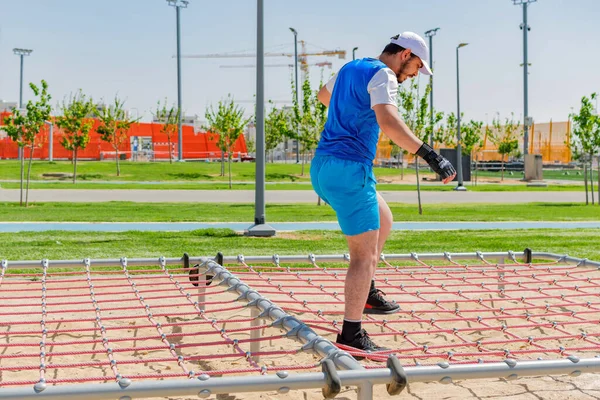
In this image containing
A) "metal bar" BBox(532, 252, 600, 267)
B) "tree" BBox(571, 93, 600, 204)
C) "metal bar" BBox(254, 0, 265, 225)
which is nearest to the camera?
"metal bar" BBox(532, 252, 600, 267)

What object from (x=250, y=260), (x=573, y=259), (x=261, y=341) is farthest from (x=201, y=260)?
(x=573, y=259)

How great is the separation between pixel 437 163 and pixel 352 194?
0.51 metres

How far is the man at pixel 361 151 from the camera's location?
13.1 ft

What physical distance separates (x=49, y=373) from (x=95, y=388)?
6.11 ft

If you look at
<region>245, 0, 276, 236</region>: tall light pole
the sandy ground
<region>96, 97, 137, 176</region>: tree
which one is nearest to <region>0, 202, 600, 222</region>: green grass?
<region>245, 0, 276, 236</region>: tall light pole

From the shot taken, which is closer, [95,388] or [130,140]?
[95,388]

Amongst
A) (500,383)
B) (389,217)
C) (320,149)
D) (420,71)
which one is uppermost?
(420,71)

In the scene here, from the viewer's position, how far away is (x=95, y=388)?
113 inches

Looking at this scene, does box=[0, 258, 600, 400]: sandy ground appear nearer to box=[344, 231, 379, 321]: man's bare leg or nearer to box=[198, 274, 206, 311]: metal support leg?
box=[198, 274, 206, 311]: metal support leg

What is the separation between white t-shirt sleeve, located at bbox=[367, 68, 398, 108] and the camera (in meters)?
3.97

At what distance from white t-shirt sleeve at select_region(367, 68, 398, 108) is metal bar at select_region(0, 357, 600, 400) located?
150cm

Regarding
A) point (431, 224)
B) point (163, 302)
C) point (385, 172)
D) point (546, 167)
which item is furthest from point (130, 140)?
point (163, 302)

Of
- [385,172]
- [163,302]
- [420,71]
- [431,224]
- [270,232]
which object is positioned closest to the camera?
[420,71]

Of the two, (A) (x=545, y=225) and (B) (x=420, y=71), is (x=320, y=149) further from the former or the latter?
(A) (x=545, y=225)
